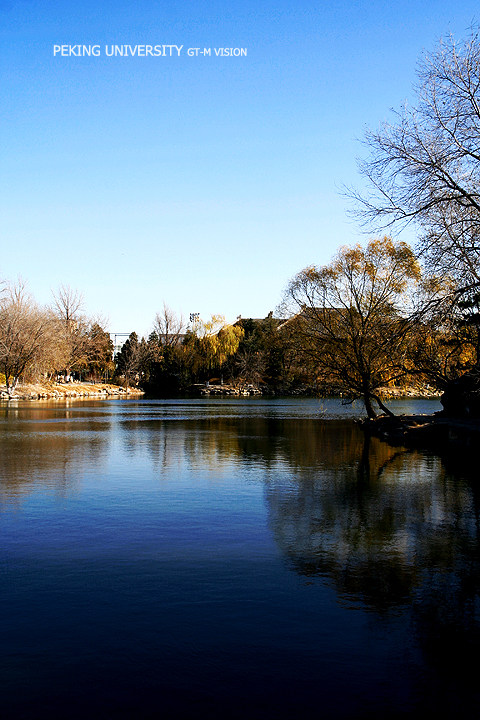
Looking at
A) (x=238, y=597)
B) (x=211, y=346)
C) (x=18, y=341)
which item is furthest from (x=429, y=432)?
(x=211, y=346)

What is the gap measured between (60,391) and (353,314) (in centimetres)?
5405

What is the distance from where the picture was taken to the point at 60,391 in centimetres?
7956

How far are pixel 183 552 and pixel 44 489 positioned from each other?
5.72m

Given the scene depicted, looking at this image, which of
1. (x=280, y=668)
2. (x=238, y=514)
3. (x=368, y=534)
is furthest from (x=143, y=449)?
(x=280, y=668)

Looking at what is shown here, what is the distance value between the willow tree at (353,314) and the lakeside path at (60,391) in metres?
39.3

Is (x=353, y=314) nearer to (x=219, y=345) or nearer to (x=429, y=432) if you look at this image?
(x=429, y=432)

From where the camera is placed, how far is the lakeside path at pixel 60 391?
7050 cm

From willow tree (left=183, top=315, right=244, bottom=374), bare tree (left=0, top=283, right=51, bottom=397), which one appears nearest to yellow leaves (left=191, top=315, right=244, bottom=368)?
willow tree (left=183, top=315, right=244, bottom=374)

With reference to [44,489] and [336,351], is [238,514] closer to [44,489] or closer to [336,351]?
[44,489]

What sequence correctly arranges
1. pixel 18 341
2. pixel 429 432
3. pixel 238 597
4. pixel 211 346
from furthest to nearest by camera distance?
pixel 211 346, pixel 18 341, pixel 429 432, pixel 238 597

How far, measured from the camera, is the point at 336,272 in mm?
33281

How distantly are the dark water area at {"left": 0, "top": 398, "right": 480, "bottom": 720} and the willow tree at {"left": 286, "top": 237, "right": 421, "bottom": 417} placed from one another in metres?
17.1

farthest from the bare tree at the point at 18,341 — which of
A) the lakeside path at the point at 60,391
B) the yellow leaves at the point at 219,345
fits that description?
the yellow leaves at the point at 219,345

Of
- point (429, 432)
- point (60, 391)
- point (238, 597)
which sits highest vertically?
point (60, 391)
